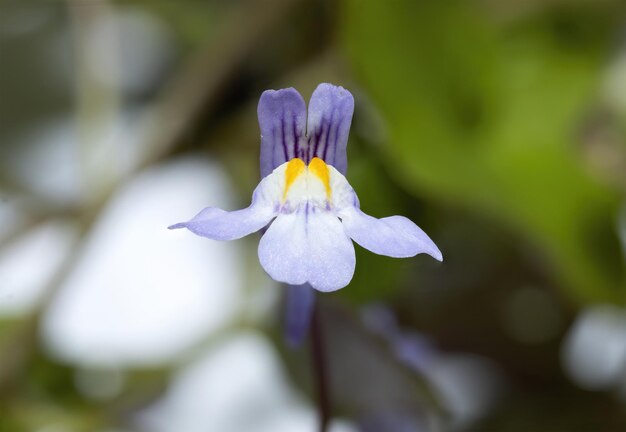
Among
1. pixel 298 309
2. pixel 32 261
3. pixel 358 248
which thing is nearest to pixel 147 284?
pixel 32 261

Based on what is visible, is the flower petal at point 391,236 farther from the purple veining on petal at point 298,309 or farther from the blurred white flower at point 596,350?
the blurred white flower at point 596,350

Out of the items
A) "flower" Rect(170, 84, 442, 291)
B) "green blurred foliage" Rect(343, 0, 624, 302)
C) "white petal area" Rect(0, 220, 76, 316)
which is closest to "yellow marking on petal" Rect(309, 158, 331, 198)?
"flower" Rect(170, 84, 442, 291)

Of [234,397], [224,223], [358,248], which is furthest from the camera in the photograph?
[234,397]

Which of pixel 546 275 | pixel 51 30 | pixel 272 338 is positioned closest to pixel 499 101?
pixel 546 275

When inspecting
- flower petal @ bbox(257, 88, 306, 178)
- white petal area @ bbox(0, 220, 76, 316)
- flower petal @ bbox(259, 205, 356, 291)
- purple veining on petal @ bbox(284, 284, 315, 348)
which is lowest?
white petal area @ bbox(0, 220, 76, 316)

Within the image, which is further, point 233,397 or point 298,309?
point 233,397

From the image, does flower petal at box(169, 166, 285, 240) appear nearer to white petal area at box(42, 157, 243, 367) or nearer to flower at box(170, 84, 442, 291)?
flower at box(170, 84, 442, 291)

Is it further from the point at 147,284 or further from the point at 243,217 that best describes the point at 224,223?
the point at 147,284
